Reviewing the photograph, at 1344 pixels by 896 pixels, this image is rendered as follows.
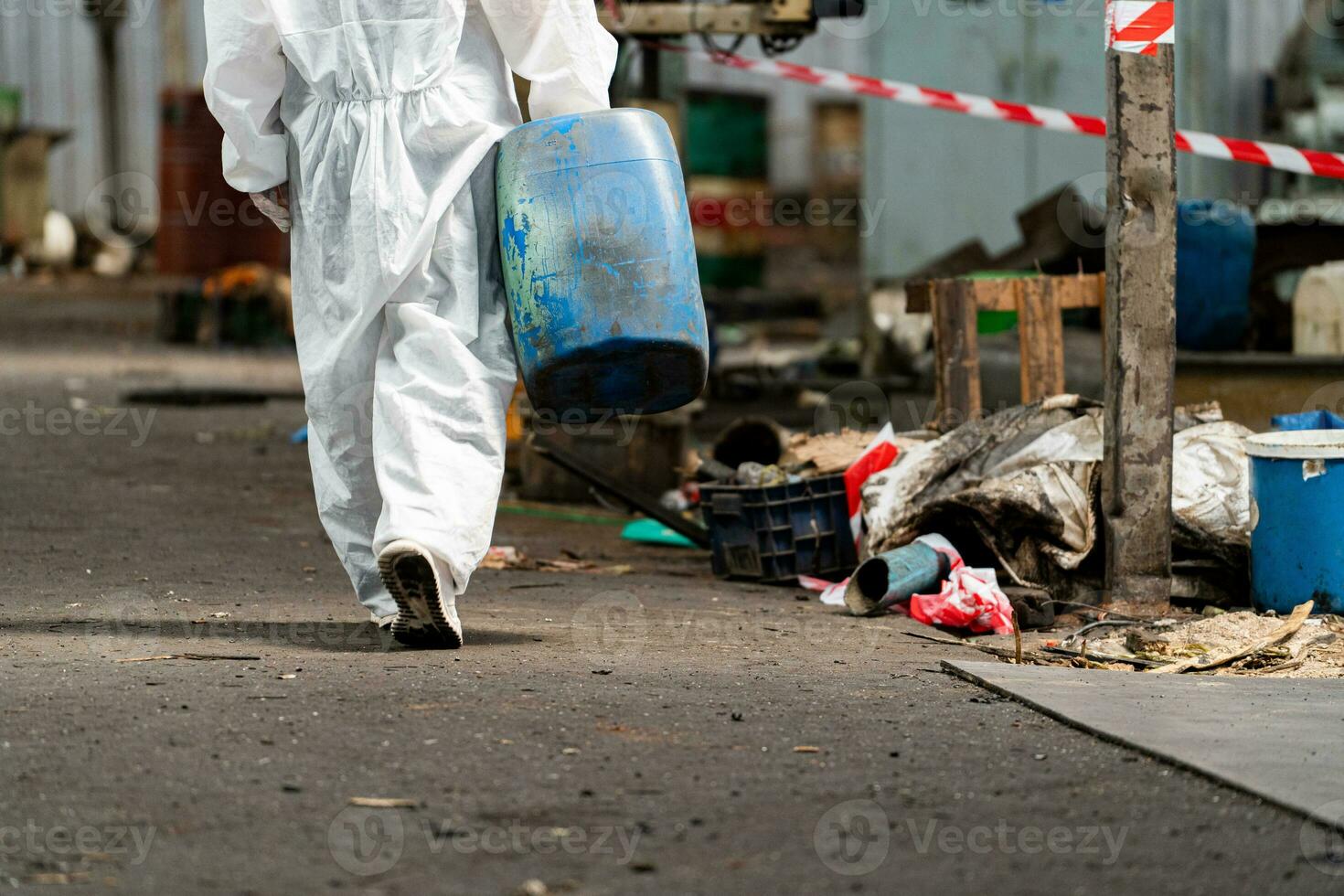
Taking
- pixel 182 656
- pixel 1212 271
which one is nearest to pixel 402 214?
pixel 182 656

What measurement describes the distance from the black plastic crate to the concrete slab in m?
1.99

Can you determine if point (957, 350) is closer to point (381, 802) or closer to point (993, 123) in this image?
point (381, 802)

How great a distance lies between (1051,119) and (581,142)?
14.5 ft

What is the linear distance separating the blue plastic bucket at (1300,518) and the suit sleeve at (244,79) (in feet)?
10.4

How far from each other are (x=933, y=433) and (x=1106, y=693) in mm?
2773

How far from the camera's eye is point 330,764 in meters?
3.05

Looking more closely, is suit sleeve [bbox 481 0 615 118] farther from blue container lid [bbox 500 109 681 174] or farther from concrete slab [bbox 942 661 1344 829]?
concrete slab [bbox 942 661 1344 829]

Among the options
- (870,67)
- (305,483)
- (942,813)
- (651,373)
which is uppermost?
(870,67)

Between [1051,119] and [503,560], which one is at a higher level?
[1051,119]

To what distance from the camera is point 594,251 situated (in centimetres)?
408

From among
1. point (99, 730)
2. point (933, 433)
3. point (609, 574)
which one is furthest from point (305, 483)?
point (99, 730)

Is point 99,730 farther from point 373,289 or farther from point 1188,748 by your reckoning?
point 1188,748

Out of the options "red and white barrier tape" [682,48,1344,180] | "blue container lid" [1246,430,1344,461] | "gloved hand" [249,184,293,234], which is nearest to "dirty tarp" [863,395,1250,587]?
"blue container lid" [1246,430,1344,461]

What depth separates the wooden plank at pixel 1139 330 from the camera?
209 inches
